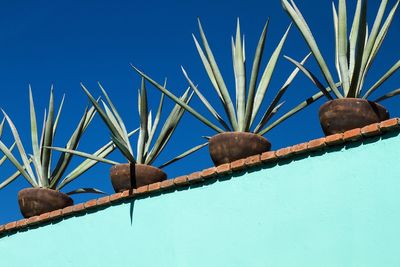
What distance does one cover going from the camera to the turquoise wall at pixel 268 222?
5.03 meters

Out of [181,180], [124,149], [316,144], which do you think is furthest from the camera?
[124,149]

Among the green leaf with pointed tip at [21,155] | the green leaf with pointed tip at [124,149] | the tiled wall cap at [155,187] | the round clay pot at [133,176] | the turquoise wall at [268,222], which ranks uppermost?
the green leaf with pointed tip at [21,155]

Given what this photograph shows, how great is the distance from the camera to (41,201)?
7.67 m

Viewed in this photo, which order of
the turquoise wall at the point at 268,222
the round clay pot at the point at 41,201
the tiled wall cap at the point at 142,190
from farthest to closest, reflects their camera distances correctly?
the round clay pot at the point at 41,201
the tiled wall cap at the point at 142,190
the turquoise wall at the point at 268,222

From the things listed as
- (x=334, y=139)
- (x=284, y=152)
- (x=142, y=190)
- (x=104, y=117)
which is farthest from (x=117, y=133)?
(x=334, y=139)

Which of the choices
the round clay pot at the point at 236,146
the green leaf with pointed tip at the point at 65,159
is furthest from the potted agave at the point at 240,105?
the green leaf with pointed tip at the point at 65,159

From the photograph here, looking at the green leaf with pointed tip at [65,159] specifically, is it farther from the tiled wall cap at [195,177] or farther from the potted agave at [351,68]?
the potted agave at [351,68]

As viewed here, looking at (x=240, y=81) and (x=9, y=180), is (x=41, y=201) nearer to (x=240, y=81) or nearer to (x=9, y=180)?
(x=9, y=180)

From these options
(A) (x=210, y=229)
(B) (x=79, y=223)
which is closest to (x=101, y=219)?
(B) (x=79, y=223)

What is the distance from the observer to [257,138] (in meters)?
6.32

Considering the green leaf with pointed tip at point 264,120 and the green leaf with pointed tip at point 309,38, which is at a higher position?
the green leaf with pointed tip at point 309,38

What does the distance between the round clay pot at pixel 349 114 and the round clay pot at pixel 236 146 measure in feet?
2.25

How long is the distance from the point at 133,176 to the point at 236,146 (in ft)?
4.17

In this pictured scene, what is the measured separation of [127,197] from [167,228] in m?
0.68
